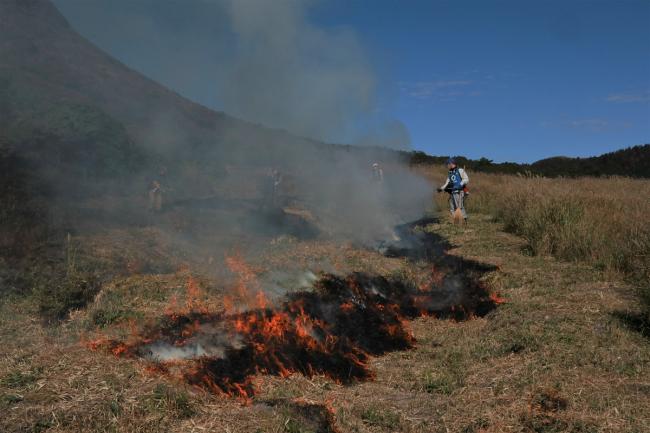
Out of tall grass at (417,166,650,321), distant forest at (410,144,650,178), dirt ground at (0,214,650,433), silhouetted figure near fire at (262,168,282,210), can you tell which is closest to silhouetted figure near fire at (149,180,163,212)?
silhouetted figure near fire at (262,168,282,210)

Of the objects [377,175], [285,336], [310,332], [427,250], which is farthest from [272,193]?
[285,336]

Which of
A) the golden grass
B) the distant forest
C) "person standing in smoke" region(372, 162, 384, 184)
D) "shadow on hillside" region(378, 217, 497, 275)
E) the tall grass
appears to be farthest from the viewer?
the distant forest

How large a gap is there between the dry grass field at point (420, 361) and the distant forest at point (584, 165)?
2700 cm

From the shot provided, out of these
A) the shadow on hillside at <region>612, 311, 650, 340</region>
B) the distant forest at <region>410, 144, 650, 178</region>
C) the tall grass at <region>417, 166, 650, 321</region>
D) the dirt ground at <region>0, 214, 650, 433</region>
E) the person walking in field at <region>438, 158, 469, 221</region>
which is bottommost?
the dirt ground at <region>0, 214, 650, 433</region>

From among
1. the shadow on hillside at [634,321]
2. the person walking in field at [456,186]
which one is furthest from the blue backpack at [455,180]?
the shadow on hillside at [634,321]

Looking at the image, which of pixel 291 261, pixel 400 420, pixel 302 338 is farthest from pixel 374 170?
pixel 400 420

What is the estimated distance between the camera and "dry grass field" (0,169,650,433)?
392 centimetres

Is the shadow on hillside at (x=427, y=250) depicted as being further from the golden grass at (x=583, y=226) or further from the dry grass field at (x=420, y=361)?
the golden grass at (x=583, y=226)

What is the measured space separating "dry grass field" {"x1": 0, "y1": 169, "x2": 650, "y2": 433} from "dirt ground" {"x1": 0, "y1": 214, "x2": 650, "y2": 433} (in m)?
0.02

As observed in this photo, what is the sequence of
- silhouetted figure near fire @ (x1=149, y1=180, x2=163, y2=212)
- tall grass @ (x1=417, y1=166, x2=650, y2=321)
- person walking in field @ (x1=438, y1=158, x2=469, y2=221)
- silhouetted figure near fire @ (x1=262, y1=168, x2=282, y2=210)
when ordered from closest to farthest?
tall grass @ (x1=417, y1=166, x2=650, y2=321) < silhouetted figure near fire @ (x1=149, y1=180, x2=163, y2=212) < person walking in field @ (x1=438, y1=158, x2=469, y2=221) < silhouetted figure near fire @ (x1=262, y1=168, x2=282, y2=210)

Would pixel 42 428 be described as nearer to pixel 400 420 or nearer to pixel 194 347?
pixel 194 347

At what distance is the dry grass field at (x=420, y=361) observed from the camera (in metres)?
3.92

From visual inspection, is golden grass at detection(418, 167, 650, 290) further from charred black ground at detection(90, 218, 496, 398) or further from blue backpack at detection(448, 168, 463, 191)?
charred black ground at detection(90, 218, 496, 398)

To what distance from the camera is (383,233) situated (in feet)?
44.1
